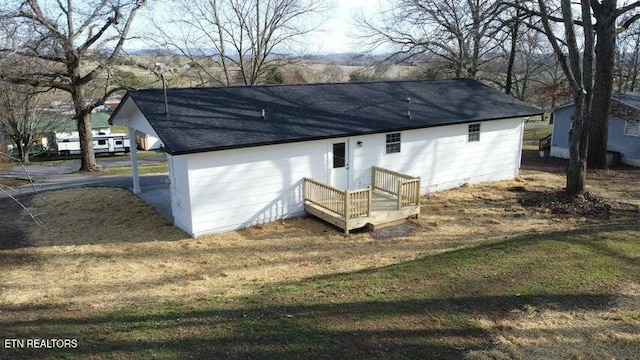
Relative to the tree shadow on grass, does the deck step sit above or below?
below

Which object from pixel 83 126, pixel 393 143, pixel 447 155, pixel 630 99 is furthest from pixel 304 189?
pixel 630 99

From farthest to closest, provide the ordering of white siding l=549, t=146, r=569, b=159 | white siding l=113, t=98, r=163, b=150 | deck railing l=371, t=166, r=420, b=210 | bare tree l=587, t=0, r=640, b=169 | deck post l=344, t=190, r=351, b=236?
white siding l=549, t=146, r=569, b=159
bare tree l=587, t=0, r=640, b=169
white siding l=113, t=98, r=163, b=150
deck railing l=371, t=166, r=420, b=210
deck post l=344, t=190, r=351, b=236

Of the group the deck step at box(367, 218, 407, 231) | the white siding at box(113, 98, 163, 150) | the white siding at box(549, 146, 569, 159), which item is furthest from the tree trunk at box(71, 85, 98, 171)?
the white siding at box(549, 146, 569, 159)

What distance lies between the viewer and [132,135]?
51.6ft

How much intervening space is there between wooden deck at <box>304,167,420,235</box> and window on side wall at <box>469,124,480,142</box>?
4330 mm

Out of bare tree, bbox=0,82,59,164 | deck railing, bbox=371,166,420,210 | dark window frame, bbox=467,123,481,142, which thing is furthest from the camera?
bare tree, bbox=0,82,59,164

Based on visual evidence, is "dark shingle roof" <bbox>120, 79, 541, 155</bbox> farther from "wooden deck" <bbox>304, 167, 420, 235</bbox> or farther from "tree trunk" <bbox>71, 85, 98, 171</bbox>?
"tree trunk" <bbox>71, 85, 98, 171</bbox>

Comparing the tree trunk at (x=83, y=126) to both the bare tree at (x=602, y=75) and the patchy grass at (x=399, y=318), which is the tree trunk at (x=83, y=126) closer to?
the patchy grass at (x=399, y=318)

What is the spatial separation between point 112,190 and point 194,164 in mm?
7149

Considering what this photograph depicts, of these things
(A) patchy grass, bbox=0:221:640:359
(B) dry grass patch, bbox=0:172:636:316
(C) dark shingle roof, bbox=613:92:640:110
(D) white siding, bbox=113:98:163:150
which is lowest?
(B) dry grass patch, bbox=0:172:636:316

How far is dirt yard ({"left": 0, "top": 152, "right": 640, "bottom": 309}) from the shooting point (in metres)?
8.77

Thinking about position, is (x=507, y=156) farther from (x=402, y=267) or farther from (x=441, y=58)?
(x=441, y=58)

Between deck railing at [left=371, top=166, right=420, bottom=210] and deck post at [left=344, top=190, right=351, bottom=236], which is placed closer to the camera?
deck post at [left=344, top=190, right=351, bottom=236]

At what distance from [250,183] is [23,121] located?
36.5 meters
